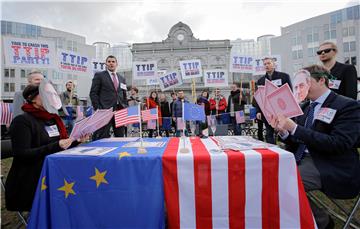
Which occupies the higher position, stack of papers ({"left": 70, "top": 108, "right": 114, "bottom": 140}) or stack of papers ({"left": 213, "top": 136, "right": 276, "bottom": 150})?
stack of papers ({"left": 70, "top": 108, "right": 114, "bottom": 140})

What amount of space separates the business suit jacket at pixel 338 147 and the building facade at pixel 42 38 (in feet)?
139

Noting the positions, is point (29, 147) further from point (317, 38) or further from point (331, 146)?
point (317, 38)

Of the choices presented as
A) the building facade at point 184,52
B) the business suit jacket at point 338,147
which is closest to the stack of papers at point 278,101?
the business suit jacket at point 338,147

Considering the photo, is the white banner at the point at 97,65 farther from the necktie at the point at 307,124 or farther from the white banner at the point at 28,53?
the necktie at the point at 307,124

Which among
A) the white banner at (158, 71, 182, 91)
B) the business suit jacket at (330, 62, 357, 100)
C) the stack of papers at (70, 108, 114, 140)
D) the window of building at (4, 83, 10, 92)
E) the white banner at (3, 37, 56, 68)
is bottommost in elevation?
the stack of papers at (70, 108, 114, 140)

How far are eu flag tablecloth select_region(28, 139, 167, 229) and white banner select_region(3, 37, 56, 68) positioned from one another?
5733 millimetres

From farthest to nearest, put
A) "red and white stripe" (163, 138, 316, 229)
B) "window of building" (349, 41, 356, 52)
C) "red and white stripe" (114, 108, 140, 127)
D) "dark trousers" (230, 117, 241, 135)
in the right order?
"window of building" (349, 41, 356, 52) < "dark trousers" (230, 117, 241, 135) < "red and white stripe" (114, 108, 140, 127) < "red and white stripe" (163, 138, 316, 229)

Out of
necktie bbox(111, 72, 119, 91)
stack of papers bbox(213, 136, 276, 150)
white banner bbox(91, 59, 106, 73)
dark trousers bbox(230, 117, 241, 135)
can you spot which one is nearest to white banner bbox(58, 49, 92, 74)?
white banner bbox(91, 59, 106, 73)

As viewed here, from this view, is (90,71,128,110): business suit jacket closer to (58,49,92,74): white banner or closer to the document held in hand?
the document held in hand

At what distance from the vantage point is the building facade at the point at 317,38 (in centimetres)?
4219

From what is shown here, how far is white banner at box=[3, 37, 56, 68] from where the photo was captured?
240 inches

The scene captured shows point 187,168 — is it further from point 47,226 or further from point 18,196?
point 18,196

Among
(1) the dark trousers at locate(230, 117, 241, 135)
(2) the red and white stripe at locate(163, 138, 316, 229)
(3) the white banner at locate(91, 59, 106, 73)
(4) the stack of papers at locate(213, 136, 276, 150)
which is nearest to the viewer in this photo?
(2) the red and white stripe at locate(163, 138, 316, 229)

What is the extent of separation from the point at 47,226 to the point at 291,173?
1700 millimetres
